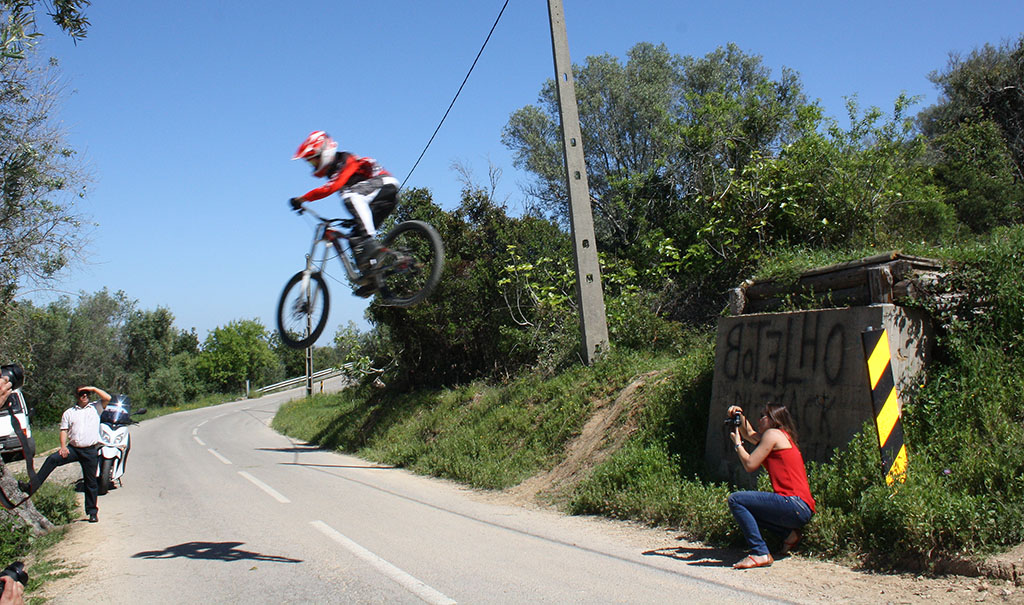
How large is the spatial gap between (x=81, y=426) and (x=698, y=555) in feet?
29.7

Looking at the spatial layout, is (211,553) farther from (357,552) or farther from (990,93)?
(990,93)

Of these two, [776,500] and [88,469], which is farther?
[88,469]

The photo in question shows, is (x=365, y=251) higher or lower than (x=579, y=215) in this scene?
lower

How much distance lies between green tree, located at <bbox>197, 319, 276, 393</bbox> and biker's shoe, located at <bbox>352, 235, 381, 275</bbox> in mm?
75959

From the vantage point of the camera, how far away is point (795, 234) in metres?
13.1

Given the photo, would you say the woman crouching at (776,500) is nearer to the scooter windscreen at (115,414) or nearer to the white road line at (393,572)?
the white road line at (393,572)

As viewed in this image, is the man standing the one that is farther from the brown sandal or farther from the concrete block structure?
the brown sandal

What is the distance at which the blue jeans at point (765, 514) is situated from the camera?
240 inches

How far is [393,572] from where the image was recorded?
6477 mm

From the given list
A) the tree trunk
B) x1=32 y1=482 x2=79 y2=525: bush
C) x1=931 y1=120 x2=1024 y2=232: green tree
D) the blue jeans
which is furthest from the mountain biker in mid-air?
x1=931 y1=120 x2=1024 y2=232: green tree

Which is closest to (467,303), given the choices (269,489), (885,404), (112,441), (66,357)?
(269,489)

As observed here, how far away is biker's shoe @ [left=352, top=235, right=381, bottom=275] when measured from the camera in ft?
24.6

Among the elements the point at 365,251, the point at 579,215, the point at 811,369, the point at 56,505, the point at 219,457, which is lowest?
the point at 219,457

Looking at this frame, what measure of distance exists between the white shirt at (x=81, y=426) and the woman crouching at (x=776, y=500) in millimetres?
9308
